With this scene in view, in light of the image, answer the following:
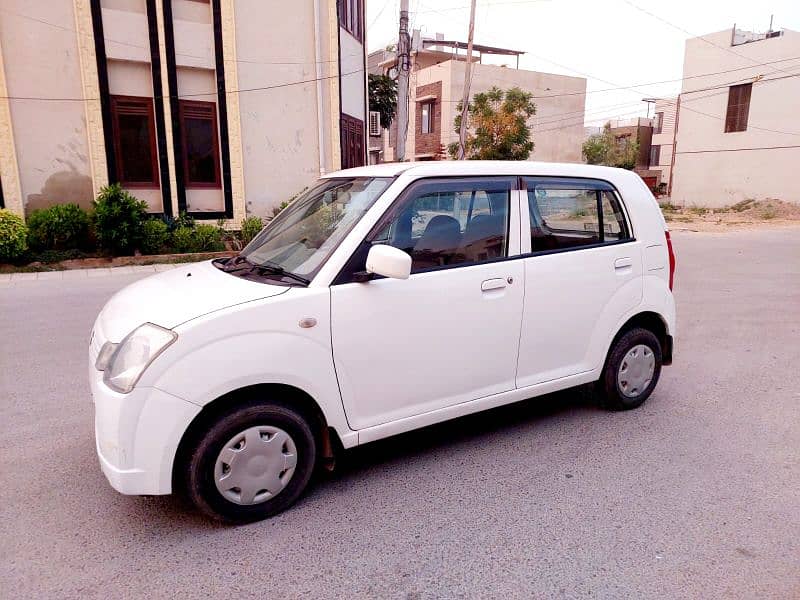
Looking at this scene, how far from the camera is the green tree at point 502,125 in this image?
2939cm

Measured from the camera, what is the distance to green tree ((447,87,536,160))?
29391 mm

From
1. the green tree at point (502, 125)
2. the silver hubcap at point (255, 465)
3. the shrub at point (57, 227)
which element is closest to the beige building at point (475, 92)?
the green tree at point (502, 125)

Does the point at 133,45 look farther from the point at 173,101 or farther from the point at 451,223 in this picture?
the point at 451,223

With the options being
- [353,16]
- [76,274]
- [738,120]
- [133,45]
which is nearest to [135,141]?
[133,45]

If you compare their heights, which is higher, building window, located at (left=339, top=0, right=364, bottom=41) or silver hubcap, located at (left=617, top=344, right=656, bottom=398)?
building window, located at (left=339, top=0, right=364, bottom=41)

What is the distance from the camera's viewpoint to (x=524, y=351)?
12.7ft

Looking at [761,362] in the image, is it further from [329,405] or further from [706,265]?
[706,265]

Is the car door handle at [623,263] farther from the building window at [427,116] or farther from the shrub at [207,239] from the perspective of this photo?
the building window at [427,116]

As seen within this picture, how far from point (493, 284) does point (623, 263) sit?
49.3 inches

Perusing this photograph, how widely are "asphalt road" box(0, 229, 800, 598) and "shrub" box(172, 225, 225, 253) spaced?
9009mm

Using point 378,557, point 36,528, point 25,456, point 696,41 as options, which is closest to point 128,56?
point 25,456

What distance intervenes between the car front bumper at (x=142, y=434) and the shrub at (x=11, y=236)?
11.2 meters

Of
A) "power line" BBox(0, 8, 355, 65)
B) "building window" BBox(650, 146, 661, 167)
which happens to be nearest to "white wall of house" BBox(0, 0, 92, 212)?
"power line" BBox(0, 8, 355, 65)

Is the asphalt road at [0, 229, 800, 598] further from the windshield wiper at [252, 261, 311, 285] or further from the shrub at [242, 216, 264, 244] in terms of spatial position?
the shrub at [242, 216, 264, 244]
